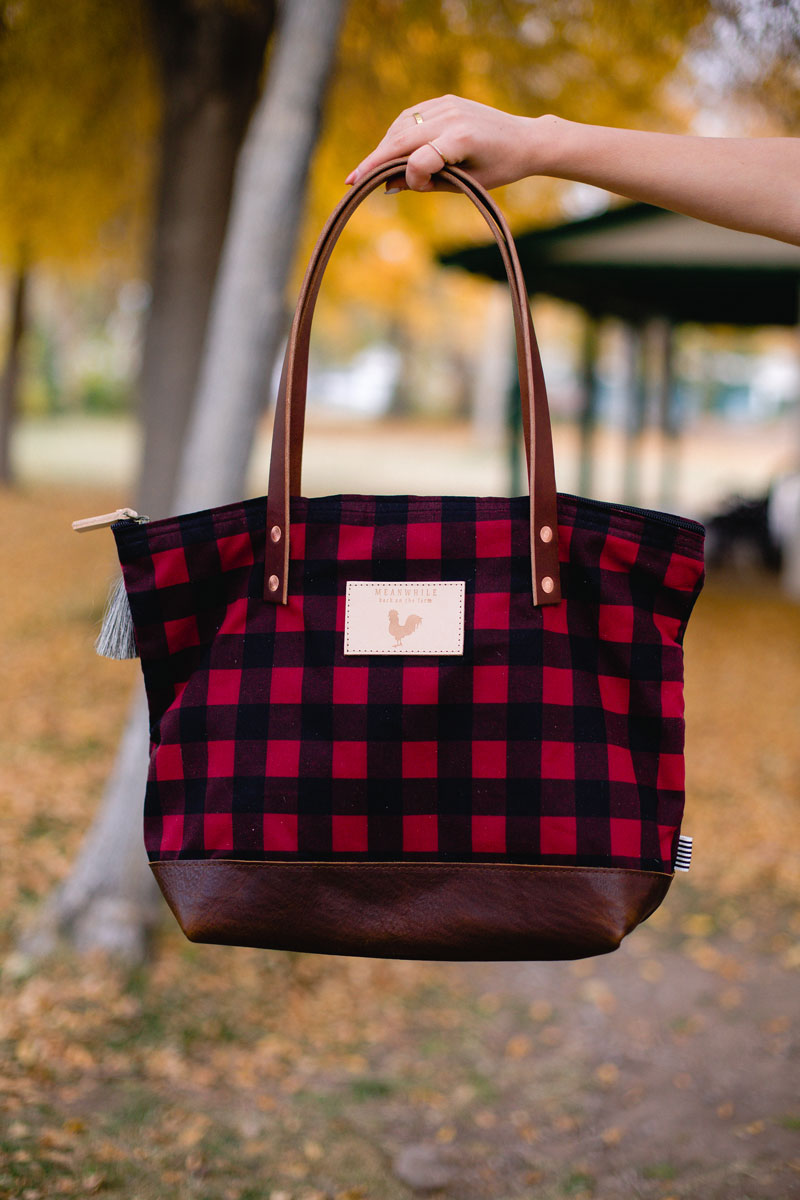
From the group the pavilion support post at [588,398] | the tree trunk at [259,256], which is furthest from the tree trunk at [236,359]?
the pavilion support post at [588,398]

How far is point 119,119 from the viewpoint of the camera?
596cm

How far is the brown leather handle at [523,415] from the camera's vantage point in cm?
133

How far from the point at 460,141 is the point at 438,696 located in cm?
73

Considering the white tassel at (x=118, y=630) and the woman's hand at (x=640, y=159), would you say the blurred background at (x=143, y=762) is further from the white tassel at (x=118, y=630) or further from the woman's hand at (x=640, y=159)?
the woman's hand at (x=640, y=159)

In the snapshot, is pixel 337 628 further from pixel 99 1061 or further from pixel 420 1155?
pixel 99 1061

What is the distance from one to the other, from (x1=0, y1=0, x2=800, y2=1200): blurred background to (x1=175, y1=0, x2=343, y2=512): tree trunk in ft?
0.03

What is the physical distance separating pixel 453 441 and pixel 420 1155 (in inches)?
1247

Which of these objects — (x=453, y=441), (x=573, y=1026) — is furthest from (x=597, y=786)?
(x=453, y=441)

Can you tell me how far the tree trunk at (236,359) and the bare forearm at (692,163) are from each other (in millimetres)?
1609

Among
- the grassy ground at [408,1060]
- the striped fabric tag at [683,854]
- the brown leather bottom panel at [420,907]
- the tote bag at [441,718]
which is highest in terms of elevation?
the tote bag at [441,718]

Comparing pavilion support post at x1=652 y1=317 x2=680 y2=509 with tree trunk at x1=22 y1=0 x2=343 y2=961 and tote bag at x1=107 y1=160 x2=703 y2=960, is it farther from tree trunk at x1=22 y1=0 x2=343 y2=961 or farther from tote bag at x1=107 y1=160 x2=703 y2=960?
tote bag at x1=107 y1=160 x2=703 y2=960

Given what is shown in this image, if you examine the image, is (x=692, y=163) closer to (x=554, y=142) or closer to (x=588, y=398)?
(x=554, y=142)

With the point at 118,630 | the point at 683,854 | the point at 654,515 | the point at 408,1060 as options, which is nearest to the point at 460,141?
the point at 654,515

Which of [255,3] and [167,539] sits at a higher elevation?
[255,3]
